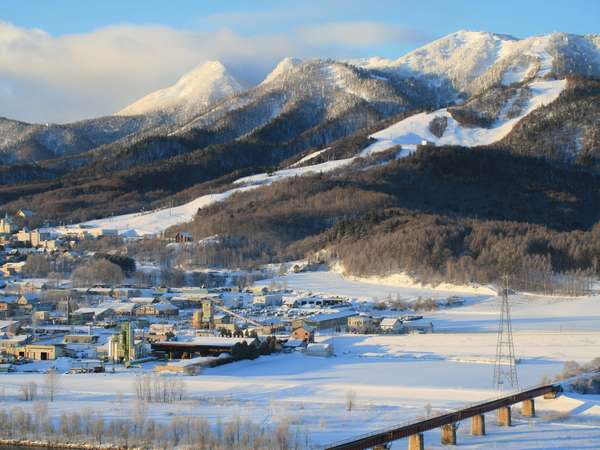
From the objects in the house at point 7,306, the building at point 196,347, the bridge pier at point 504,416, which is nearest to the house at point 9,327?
the house at point 7,306

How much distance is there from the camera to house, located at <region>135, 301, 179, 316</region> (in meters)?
68.6

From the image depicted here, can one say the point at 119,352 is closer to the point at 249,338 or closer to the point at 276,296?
the point at 249,338

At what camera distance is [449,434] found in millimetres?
31703

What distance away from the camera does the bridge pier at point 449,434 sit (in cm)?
3162

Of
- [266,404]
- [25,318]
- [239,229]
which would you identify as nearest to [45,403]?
[266,404]

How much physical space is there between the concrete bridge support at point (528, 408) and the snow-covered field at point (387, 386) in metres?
0.48

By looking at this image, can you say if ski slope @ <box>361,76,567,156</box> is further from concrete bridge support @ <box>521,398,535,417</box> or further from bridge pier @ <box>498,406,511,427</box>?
bridge pier @ <box>498,406,511,427</box>

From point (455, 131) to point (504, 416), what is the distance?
403 ft

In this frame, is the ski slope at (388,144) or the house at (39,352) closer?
the house at (39,352)

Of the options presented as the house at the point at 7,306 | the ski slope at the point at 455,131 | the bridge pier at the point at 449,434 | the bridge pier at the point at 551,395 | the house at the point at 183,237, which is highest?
the ski slope at the point at 455,131

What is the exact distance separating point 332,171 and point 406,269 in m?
56.0

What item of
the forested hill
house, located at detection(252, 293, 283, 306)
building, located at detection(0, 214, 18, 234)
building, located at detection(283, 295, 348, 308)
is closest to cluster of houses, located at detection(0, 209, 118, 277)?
building, located at detection(0, 214, 18, 234)

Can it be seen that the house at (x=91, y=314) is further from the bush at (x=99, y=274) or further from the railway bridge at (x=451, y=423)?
the railway bridge at (x=451, y=423)

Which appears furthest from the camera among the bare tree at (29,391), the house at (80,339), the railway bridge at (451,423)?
the house at (80,339)
